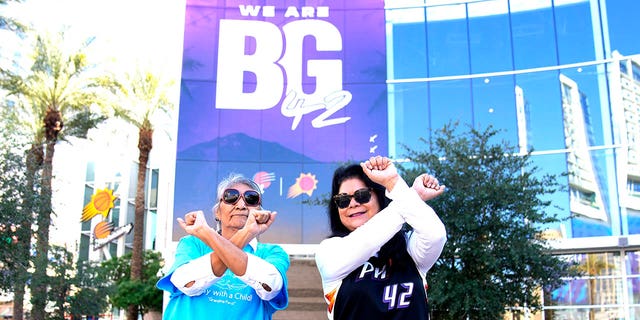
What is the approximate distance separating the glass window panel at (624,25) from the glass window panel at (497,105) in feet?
12.3

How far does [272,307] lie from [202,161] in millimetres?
21234

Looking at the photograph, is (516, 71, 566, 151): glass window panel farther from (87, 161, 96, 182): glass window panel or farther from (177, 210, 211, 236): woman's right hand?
(87, 161, 96, 182): glass window panel

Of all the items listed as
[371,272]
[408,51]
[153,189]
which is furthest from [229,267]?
[153,189]

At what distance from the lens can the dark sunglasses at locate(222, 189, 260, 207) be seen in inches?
125

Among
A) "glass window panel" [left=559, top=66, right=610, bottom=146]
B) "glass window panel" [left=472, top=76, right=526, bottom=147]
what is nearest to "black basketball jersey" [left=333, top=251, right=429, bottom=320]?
"glass window panel" [left=472, top=76, right=526, bottom=147]

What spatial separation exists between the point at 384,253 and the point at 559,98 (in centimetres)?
2207

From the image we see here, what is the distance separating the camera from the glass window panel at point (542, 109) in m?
23.0

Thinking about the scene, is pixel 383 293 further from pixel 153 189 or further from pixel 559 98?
pixel 153 189

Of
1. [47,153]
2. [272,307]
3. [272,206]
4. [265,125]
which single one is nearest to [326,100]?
[265,125]

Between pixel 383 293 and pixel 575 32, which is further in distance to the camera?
pixel 575 32

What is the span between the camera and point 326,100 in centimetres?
2480

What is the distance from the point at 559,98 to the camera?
23.1 m

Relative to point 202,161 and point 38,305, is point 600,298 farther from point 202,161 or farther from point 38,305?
point 38,305

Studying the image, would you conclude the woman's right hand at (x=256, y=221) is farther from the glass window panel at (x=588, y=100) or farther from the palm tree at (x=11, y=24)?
the glass window panel at (x=588, y=100)
